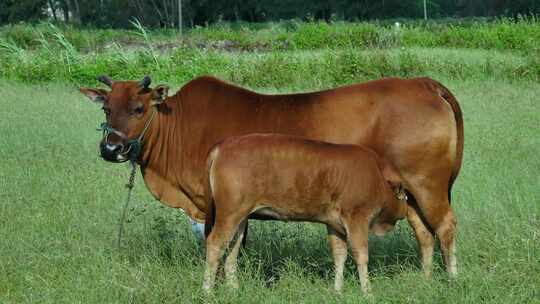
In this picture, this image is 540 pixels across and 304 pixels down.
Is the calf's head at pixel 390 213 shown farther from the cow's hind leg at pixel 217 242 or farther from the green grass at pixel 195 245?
the cow's hind leg at pixel 217 242

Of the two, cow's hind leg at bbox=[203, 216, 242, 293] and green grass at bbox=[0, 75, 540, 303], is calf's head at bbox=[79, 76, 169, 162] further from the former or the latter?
cow's hind leg at bbox=[203, 216, 242, 293]

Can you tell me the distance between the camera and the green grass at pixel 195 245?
21.8ft

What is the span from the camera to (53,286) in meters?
7.13

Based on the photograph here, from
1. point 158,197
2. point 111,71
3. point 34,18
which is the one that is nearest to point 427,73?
point 111,71

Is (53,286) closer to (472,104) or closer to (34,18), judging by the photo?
(472,104)

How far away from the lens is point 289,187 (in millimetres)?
6531

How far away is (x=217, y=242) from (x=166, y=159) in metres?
1.20

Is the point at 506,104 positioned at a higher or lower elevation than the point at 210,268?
lower

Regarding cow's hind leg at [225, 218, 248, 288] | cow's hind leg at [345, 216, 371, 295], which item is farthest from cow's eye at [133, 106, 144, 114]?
cow's hind leg at [345, 216, 371, 295]

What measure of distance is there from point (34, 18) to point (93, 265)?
56310 millimetres

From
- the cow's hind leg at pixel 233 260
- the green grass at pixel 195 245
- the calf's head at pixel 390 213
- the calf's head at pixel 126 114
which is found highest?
the calf's head at pixel 126 114

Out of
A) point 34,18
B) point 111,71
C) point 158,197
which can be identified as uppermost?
point 158,197

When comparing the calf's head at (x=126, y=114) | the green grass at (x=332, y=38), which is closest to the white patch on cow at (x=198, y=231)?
the calf's head at (x=126, y=114)

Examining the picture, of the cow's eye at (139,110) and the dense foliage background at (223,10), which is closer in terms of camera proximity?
the cow's eye at (139,110)
